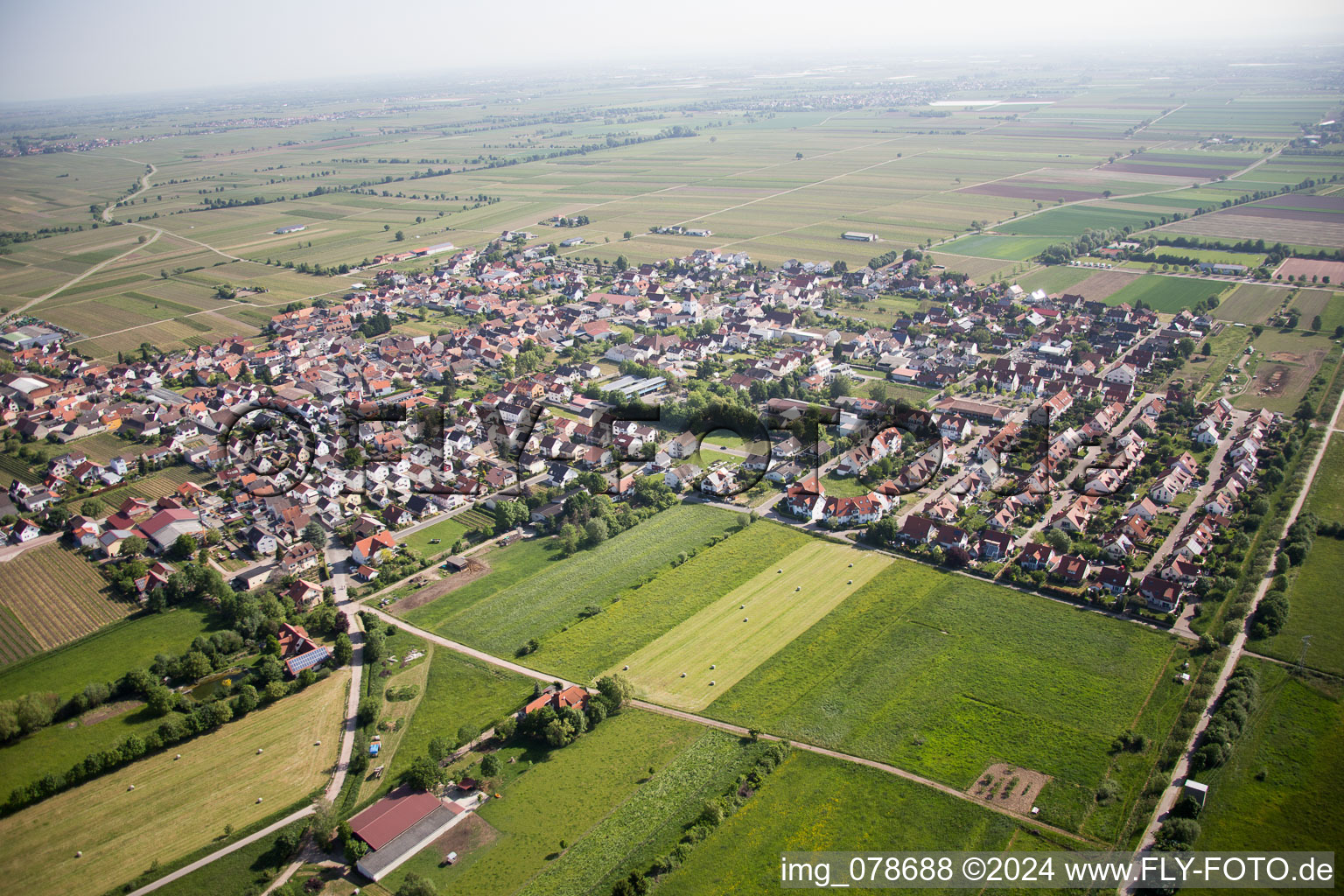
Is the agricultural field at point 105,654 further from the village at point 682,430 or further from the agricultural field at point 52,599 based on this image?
the village at point 682,430

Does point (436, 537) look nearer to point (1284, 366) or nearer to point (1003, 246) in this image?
point (1284, 366)

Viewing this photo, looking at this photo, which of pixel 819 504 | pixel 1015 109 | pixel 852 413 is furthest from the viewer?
pixel 1015 109

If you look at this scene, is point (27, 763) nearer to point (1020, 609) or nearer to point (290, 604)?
point (290, 604)

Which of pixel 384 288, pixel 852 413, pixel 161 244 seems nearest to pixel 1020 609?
pixel 852 413

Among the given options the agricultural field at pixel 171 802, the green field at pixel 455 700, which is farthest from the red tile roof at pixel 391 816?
the agricultural field at pixel 171 802

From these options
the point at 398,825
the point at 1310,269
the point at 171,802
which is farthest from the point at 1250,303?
the point at 171,802

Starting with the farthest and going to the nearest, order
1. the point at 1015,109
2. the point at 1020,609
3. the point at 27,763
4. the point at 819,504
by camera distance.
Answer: the point at 1015,109 < the point at 819,504 < the point at 1020,609 < the point at 27,763
